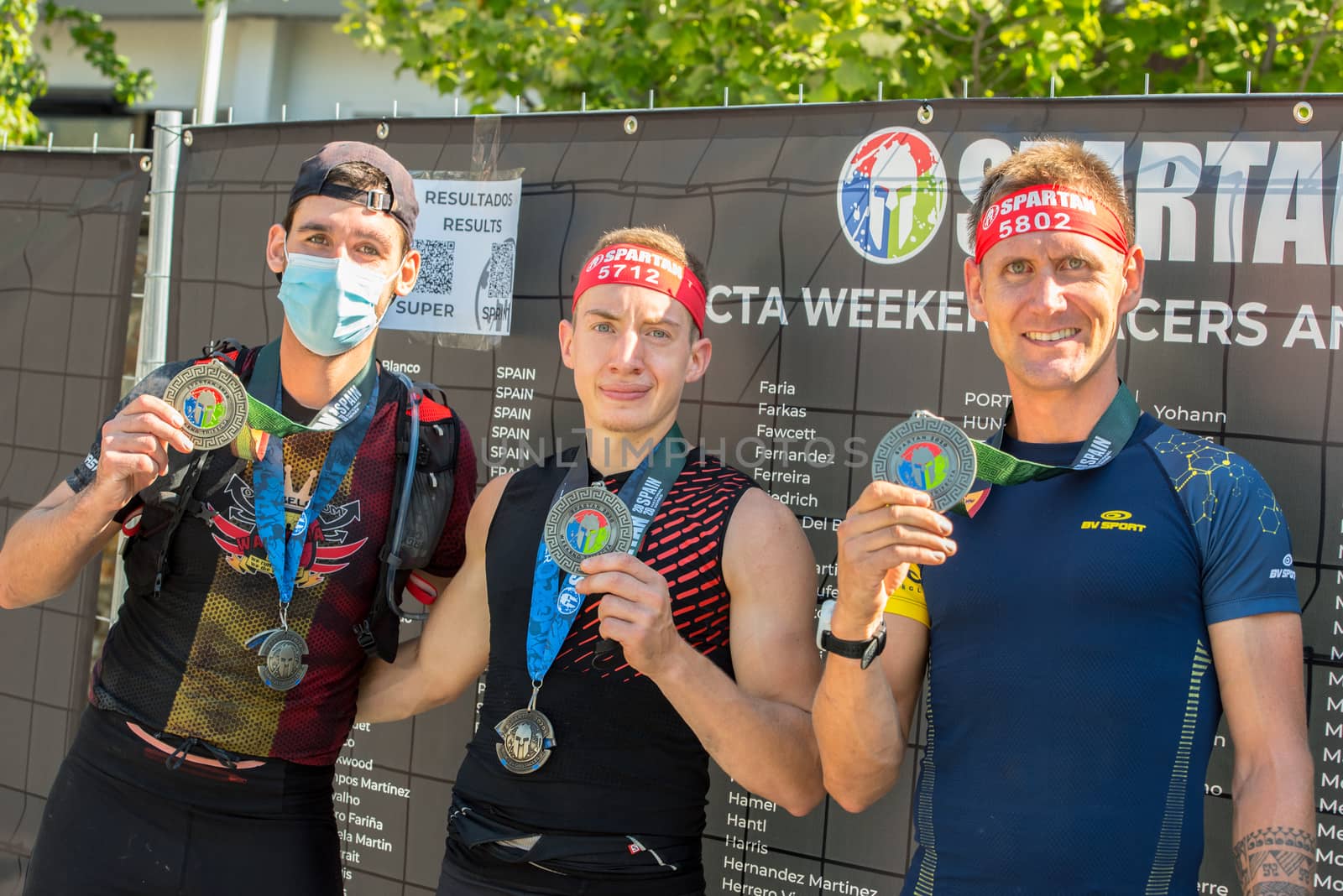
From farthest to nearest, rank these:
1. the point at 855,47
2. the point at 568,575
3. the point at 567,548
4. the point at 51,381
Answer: the point at 855,47
the point at 51,381
the point at 568,575
the point at 567,548

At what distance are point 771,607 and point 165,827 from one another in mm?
1584

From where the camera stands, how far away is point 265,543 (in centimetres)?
300

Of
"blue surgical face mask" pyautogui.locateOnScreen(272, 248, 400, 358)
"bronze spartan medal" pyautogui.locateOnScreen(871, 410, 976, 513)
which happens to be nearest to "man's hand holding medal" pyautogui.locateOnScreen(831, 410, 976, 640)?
"bronze spartan medal" pyautogui.locateOnScreen(871, 410, 976, 513)

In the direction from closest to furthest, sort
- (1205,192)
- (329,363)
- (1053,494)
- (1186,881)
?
(1186,881)
(1053,494)
(1205,192)
(329,363)

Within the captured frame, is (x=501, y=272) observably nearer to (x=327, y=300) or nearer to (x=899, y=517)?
(x=327, y=300)

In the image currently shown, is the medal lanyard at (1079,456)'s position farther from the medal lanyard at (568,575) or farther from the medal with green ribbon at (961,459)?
the medal lanyard at (568,575)

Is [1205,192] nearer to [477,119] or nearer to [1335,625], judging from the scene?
[1335,625]

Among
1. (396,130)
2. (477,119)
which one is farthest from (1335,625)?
(396,130)

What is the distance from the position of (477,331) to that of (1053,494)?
202 centimetres

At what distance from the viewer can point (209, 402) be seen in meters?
2.83

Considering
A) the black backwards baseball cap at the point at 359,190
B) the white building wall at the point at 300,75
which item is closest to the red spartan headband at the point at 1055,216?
the black backwards baseball cap at the point at 359,190

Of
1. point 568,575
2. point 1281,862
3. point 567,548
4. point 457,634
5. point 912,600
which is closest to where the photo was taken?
point 1281,862

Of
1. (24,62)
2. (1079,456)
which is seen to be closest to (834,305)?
(1079,456)

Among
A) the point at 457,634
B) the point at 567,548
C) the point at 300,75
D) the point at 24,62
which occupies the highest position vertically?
the point at 300,75
